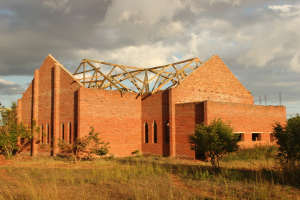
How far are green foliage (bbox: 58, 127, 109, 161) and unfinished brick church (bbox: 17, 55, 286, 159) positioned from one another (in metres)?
1.02

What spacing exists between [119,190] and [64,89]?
51.7 ft

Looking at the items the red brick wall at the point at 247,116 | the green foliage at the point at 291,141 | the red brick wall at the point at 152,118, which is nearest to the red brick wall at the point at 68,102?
the red brick wall at the point at 152,118

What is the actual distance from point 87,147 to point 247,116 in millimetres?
13601

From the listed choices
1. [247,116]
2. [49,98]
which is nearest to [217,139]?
[247,116]

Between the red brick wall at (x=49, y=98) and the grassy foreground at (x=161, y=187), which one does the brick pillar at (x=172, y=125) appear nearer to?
the red brick wall at (x=49, y=98)

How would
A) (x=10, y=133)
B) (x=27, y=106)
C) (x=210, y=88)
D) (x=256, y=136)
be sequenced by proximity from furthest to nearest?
(x=27, y=106) < (x=210, y=88) < (x=256, y=136) < (x=10, y=133)

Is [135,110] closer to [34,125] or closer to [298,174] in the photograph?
[34,125]

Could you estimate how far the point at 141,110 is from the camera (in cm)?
2517

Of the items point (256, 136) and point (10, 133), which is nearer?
point (10, 133)

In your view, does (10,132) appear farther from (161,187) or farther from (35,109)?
(161,187)

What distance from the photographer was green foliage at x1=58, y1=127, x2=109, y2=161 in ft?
66.6

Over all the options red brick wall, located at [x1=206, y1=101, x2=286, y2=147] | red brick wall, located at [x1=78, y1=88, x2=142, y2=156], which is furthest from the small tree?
red brick wall, located at [x1=78, y1=88, x2=142, y2=156]

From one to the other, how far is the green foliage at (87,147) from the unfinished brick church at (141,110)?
Answer: 1.02m

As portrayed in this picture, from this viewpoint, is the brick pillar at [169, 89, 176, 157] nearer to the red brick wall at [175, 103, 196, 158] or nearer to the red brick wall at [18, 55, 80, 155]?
the red brick wall at [175, 103, 196, 158]
